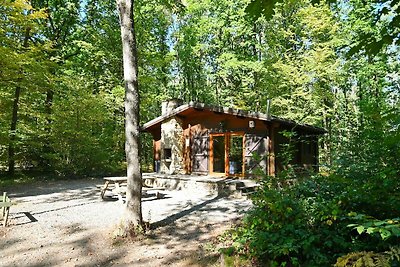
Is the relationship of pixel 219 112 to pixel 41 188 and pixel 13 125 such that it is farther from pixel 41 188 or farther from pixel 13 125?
pixel 13 125

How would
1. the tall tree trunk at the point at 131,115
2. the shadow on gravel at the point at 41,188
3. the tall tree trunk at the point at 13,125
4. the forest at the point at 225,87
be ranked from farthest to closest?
the tall tree trunk at the point at 13,125 < the shadow on gravel at the point at 41,188 < the tall tree trunk at the point at 131,115 < the forest at the point at 225,87

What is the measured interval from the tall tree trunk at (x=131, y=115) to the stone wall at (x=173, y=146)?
7149 millimetres

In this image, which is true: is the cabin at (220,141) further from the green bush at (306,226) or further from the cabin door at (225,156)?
the green bush at (306,226)

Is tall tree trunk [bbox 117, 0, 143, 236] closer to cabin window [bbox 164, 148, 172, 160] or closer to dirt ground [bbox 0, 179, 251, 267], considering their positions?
dirt ground [bbox 0, 179, 251, 267]

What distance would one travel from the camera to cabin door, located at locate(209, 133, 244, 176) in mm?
11547

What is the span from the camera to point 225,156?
1163 centimetres

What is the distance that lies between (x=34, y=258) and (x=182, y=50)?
18076mm

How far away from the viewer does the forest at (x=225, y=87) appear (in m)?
3.07

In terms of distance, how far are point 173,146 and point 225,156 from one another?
255cm

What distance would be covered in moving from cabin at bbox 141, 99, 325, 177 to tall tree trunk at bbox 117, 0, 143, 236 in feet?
18.2

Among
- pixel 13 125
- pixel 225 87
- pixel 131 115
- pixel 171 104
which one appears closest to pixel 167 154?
pixel 171 104

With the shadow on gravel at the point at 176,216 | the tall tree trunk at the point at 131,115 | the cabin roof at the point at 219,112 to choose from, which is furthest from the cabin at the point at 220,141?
the tall tree trunk at the point at 131,115

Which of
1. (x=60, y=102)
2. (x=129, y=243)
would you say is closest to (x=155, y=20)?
(x=60, y=102)

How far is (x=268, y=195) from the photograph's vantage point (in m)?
3.61
